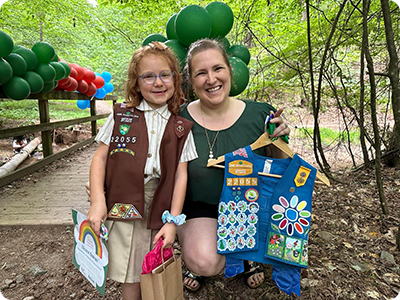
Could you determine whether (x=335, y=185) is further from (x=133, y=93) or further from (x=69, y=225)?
(x=69, y=225)

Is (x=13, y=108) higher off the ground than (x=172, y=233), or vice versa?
(x=13, y=108)

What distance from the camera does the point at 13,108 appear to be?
9438 millimetres

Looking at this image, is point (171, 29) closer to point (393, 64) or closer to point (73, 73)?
point (393, 64)

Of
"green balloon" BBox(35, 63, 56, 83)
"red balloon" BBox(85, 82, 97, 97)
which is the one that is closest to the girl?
"green balloon" BBox(35, 63, 56, 83)

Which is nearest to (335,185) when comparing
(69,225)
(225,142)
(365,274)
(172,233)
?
(365,274)

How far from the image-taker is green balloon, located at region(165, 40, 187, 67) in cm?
221

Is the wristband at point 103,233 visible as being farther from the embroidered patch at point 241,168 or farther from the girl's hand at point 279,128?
the girl's hand at point 279,128

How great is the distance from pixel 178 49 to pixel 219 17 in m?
0.50

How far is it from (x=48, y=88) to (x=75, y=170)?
153 centimetres

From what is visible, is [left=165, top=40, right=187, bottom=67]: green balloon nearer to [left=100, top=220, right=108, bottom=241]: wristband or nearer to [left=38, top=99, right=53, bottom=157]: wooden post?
[left=100, top=220, right=108, bottom=241]: wristband

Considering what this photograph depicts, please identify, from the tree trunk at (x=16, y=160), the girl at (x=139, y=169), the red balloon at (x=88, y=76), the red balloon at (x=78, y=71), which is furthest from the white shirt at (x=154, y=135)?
the red balloon at (x=88, y=76)

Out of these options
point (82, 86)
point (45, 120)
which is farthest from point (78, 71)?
point (45, 120)

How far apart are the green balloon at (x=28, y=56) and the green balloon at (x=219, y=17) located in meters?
2.40

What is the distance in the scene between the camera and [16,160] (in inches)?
188
